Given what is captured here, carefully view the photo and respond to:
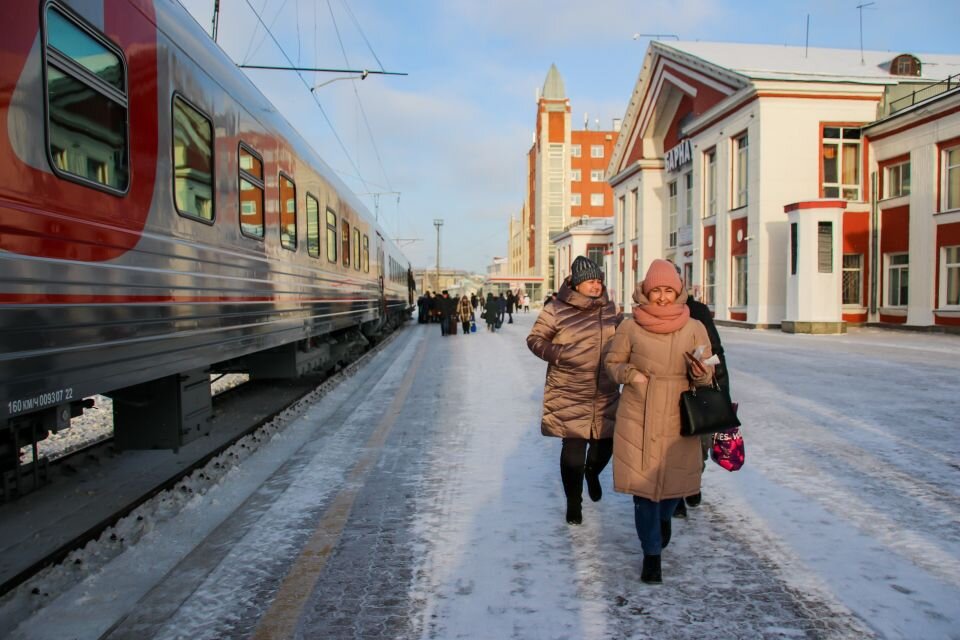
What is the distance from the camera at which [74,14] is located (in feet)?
11.7

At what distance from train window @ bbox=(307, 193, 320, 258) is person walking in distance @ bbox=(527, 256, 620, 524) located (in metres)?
5.47

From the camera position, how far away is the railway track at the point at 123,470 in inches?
156

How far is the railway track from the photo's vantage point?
396 centimetres

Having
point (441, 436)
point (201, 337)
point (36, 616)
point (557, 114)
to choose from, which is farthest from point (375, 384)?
point (557, 114)

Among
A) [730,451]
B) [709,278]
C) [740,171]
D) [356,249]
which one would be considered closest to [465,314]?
[356,249]

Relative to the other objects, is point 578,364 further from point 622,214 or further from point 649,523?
point 622,214

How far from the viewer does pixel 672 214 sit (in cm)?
3350

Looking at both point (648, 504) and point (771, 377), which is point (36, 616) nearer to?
point (648, 504)

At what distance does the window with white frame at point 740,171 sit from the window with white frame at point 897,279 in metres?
4.95

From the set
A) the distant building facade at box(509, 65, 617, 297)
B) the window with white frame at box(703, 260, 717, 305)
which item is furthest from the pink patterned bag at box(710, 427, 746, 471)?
the distant building facade at box(509, 65, 617, 297)

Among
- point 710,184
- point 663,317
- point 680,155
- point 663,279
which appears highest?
point 680,155

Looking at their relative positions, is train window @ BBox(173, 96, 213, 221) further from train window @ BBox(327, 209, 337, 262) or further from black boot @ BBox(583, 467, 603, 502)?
train window @ BBox(327, 209, 337, 262)

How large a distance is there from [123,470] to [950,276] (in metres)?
21.5

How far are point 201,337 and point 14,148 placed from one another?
2.31 metres
